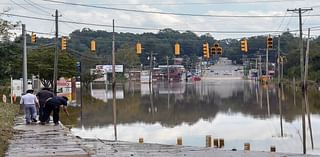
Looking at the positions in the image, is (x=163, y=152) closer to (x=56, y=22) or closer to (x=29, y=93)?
(x=29, y=93)

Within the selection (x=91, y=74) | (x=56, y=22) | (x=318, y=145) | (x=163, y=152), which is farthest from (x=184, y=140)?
(x=91, y=74)

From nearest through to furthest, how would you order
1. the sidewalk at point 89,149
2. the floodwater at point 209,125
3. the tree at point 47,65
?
the sidewalk at point 89,149 < the floodwater at point 209,125 < the tree at point 47,65

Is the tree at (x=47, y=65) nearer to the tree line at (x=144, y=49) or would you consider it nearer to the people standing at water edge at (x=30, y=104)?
the tree line at (x=144, y=49)

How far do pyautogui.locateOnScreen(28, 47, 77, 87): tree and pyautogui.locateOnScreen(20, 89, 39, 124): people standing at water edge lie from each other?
4226cm

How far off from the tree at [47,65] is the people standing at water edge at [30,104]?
4226 cm

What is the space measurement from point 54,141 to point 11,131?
12.7 ft

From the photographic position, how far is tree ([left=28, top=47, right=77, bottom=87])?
234 ft

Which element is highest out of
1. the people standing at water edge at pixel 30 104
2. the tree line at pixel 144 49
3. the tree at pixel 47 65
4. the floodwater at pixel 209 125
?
the tree line at pixel 144 49

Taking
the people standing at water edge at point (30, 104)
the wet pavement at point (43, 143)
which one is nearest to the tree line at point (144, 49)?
the people standing at water edge at point (30, 104)

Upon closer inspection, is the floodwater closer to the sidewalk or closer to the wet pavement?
the wet pavement

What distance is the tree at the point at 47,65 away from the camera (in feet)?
234

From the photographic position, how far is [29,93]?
1102 inches

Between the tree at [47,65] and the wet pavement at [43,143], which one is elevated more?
the tree at [47,65]

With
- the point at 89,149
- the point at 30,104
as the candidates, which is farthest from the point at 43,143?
the point at 30,104
